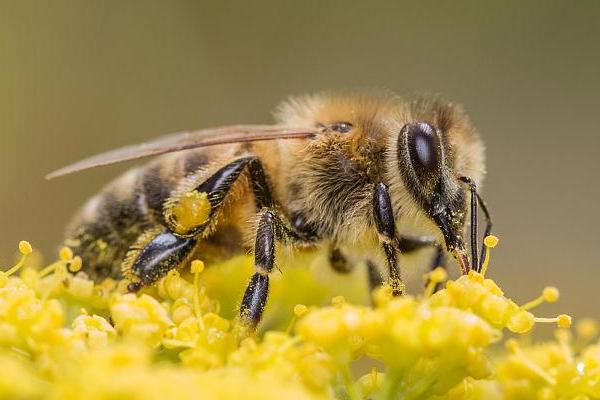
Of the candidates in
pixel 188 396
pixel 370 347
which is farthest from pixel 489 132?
pixel 188 396

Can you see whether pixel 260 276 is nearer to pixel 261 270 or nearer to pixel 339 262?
pixel 261 270

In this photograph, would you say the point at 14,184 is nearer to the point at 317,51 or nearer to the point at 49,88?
the point at 49,88

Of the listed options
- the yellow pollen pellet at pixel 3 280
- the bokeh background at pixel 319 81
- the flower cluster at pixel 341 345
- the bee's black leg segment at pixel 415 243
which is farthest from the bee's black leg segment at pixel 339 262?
the bokeh background at pixel 319 81

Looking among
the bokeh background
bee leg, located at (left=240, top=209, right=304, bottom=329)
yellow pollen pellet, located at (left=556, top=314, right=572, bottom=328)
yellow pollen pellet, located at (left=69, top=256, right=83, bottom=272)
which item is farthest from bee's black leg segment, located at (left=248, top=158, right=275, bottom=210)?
the bokeh background

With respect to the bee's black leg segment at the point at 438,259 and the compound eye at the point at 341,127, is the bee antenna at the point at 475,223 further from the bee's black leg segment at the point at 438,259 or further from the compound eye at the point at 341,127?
the compound eye at the point at 341,127

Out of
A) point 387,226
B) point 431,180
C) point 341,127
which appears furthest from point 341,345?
point 341,127

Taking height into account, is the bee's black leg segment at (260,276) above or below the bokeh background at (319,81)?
below

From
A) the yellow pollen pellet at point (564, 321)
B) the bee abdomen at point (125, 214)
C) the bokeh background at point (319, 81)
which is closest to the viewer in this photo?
the yellow pollen pellet at point (564, 321)

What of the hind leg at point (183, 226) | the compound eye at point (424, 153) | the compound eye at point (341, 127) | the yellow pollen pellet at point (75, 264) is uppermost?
the compound eye at point (341, 127)
